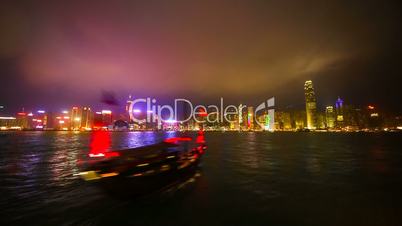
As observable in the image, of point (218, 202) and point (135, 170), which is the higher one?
point (135, 170)

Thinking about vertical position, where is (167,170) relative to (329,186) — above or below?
above

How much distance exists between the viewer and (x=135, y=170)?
50.7ft

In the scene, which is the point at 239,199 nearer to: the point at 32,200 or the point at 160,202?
the point at 160,202

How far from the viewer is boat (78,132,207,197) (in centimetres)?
1450

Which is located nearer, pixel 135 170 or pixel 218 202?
pixel 218 202

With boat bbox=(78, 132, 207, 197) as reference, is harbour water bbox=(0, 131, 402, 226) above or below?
below

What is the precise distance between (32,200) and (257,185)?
51.0 ft

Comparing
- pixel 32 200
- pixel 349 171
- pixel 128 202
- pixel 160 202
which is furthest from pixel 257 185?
pixel 32 200

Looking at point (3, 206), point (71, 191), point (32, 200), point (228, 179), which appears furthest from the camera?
point (228, 179)

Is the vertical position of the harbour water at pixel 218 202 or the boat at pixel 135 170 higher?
the boat at pixel 135 170

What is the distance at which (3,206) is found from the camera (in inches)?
572

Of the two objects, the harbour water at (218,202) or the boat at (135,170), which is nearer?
the harbour water at (218,202)

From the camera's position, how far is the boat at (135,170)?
1450 centimetres

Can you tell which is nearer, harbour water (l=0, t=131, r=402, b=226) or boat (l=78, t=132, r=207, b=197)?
harbour water (l=0, t=131, r=402, b=226)
